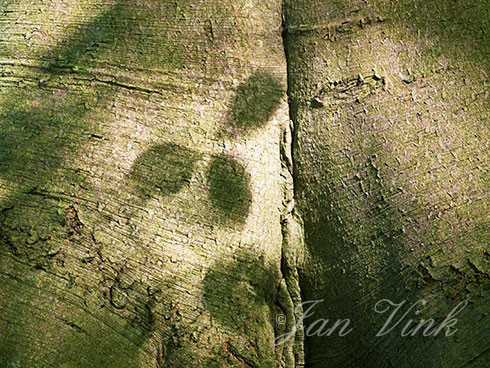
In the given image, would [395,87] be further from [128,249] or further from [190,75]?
[128,249]

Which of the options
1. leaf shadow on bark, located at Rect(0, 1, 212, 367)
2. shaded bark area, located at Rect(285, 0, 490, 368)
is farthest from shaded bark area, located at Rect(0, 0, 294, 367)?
shaded bark area, located at Rect(285, 0, 490, 368)

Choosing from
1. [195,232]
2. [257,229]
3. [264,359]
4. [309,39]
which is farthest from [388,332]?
[309,39]

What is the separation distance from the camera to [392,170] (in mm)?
1887

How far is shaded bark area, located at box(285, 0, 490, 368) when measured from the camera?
5.94 feet

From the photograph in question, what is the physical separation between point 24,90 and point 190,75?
0.78 metres

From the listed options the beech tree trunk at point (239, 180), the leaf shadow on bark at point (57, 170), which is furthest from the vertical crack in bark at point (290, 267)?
the leaf shadow on bark at point (57, 170)

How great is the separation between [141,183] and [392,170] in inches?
42.8

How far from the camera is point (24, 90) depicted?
2027 mm

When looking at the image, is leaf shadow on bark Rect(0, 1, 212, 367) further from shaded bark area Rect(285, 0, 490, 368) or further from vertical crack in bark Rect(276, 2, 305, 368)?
shaded bark area Rect(285, 0, 490, 368)

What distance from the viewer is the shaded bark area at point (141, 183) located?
176cm

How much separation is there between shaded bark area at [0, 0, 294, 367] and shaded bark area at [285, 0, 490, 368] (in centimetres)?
18

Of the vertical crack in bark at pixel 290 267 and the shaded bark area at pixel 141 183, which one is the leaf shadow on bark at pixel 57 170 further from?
the vertical crack in bark at pixel 290 267

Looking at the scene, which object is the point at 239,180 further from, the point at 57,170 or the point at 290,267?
the point at 57,170

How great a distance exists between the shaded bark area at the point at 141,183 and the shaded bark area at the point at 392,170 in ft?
0.59
